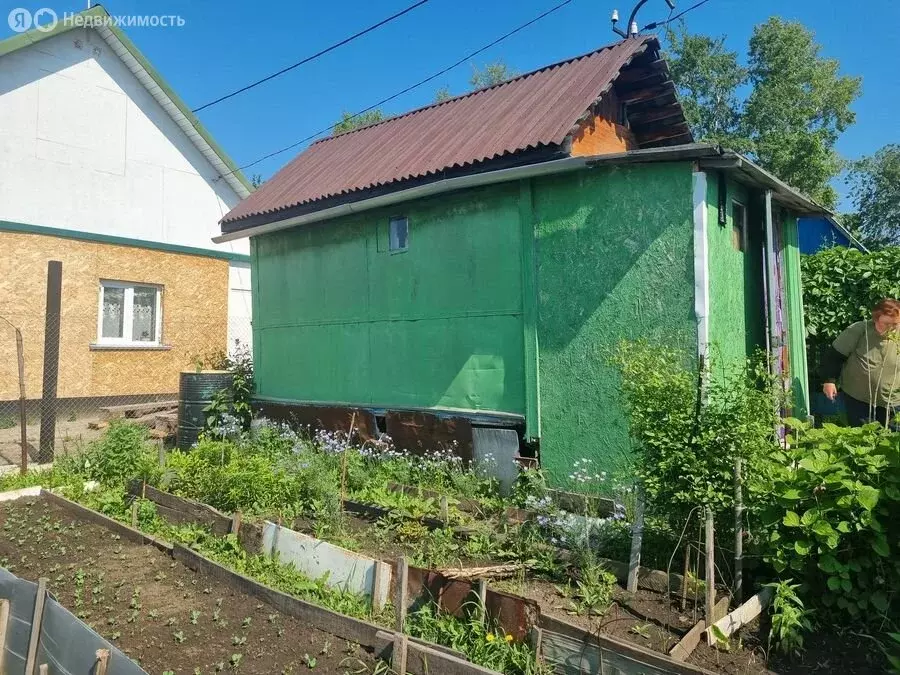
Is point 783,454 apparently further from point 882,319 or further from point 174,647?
point 174,647

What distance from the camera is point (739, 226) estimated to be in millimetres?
6086

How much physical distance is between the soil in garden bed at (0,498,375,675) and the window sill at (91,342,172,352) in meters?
6.41

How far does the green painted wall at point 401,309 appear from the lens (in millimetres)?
6281

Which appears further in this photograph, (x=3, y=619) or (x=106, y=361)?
(x=106, y=361)

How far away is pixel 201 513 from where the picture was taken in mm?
5211

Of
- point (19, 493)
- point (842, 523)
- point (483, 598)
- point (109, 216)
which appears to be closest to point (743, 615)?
point (842, 523)

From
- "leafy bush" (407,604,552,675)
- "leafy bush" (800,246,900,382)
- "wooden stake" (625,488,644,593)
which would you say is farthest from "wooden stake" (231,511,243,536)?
"leafy bush" (800,246,900,382)

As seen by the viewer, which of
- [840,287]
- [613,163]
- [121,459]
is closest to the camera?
[613,163]

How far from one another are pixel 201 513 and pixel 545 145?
441 centimetres

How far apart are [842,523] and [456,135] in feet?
19.6

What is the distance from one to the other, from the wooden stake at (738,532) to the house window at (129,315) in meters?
11.0

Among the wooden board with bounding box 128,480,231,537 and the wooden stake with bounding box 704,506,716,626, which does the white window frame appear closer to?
the wooden board with bounding box 128,480,231,537

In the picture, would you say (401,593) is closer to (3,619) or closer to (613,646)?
(613,646)

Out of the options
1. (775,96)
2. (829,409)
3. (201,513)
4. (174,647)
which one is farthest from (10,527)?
(775,96)
